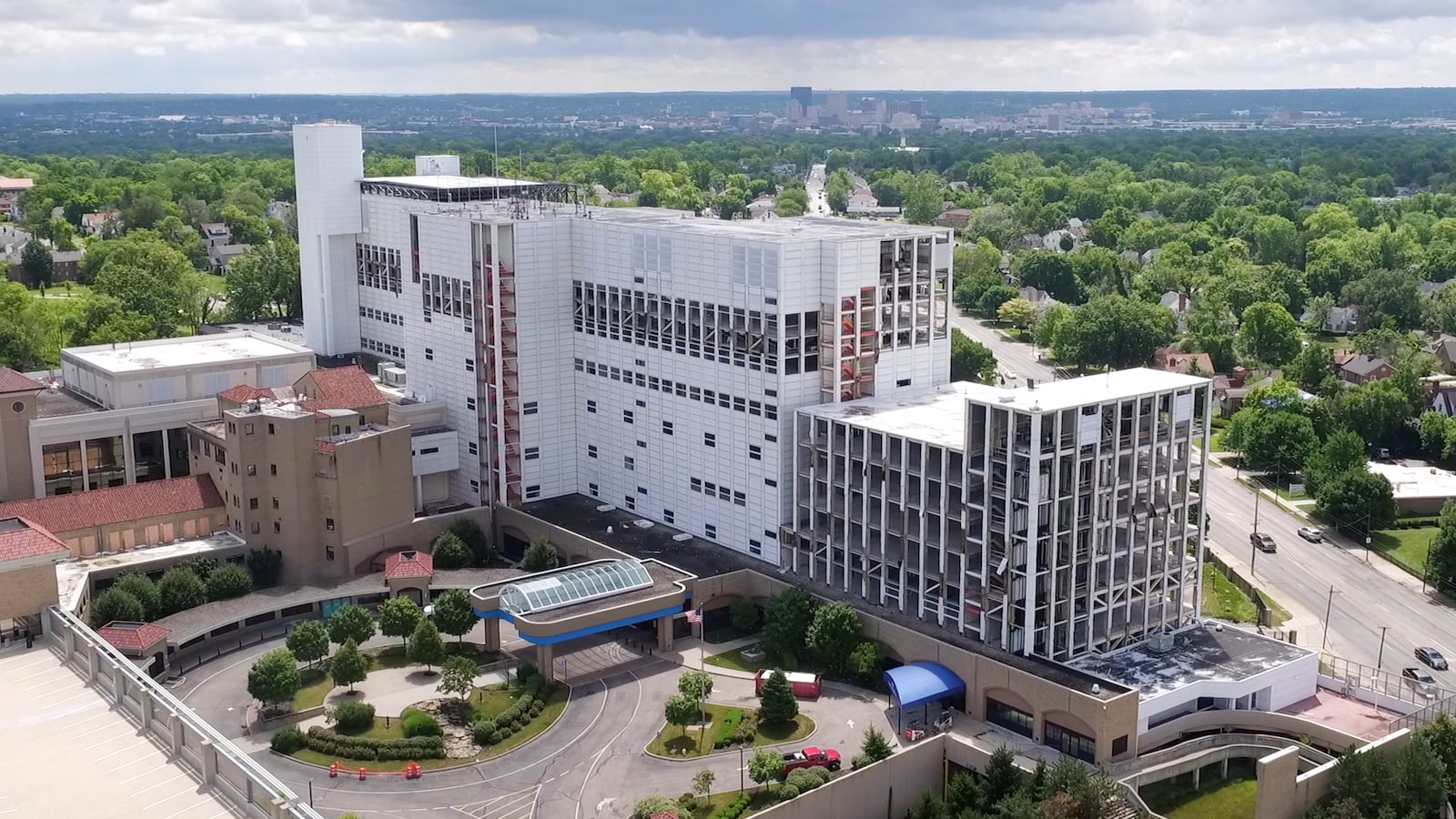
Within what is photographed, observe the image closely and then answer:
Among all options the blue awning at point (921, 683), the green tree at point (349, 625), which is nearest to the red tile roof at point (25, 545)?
the green tree at point (349, 625)

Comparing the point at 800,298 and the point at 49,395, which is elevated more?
the point at 800,298

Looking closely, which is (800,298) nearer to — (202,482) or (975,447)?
(975,447)

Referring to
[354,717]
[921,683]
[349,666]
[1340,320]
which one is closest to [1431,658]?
[921,683]

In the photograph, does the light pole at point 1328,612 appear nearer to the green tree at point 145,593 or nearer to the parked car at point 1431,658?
the parked car at point 1431,658

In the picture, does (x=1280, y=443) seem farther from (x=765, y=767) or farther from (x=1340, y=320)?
(x=1340, y=320)

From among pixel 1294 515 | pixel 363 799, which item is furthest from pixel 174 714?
pixel 1294 515

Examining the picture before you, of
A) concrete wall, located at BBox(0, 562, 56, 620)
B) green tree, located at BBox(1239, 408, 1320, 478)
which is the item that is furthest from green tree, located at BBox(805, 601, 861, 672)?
green tree, located at BBox(1239, 408, 1320, 478)

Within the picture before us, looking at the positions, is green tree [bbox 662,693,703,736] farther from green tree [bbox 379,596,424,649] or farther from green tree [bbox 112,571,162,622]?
green tree [bbox 112,571,162,622]
